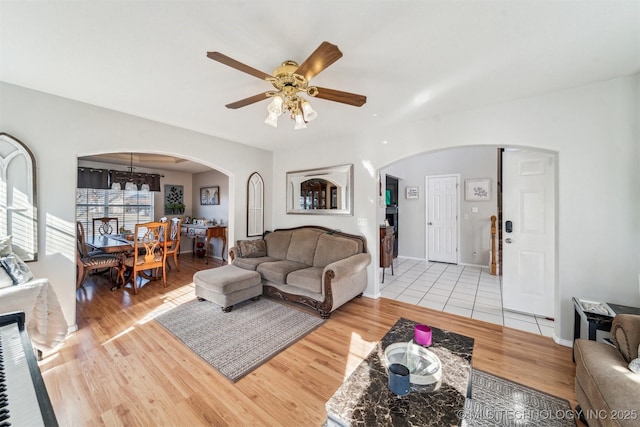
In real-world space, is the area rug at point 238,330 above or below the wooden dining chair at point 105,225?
below

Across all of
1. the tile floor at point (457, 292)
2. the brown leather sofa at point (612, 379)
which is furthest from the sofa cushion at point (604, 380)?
the tile floor at point (457, 292)

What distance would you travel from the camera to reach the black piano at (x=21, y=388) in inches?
25.6

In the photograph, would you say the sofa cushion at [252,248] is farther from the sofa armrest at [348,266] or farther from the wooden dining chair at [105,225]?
the wooden dining chair at [105,225]

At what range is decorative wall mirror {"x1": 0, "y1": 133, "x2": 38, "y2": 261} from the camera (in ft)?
7.36

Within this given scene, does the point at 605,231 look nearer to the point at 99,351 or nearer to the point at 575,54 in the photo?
the point at 575,54

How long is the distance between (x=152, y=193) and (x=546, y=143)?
7.79 m

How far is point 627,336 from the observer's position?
4.96 ft

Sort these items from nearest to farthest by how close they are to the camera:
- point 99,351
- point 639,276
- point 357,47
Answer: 1. point 357,47
2. point 639,276
3. point 99,351

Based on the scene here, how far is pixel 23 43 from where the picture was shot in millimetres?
1728

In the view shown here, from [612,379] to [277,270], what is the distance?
2992mm

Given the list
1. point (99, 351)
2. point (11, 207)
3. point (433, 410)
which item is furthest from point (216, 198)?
point (433, 410)

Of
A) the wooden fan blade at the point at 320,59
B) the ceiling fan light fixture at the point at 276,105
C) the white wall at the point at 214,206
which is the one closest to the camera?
the wooden fan blade at the point at 320,59

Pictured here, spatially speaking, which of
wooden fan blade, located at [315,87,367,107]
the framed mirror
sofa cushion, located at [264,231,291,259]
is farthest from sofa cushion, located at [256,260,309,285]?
wooden fan blade, located at [315,87,367,107]

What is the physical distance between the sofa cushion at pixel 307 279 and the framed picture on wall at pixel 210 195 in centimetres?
432
